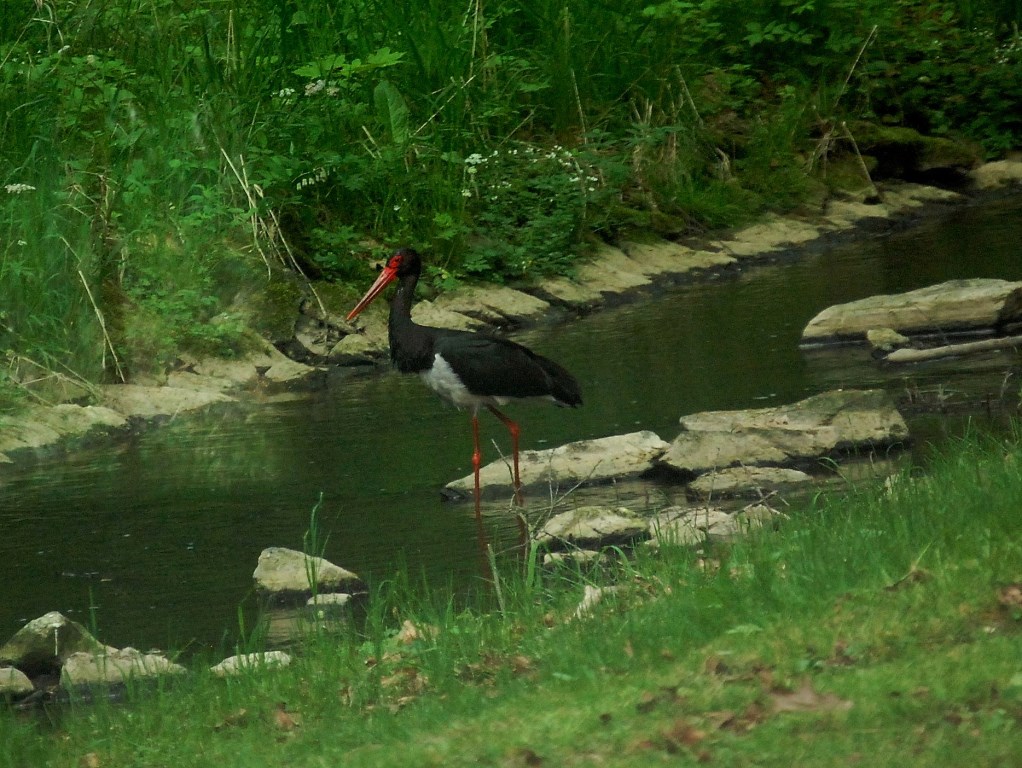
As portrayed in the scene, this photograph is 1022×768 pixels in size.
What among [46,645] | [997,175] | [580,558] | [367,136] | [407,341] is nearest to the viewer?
[46,645]

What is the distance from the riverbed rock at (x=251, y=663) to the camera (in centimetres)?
583

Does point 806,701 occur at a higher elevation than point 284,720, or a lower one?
higher

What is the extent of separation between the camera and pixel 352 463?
33.8 feet

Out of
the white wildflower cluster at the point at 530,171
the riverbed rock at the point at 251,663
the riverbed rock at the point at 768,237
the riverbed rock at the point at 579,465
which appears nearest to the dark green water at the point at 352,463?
the riverbed rock at the point at 251,663

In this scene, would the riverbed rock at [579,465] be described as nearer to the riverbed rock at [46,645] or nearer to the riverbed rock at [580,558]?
the riverbed rock at [580,558]

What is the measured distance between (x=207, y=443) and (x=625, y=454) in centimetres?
330

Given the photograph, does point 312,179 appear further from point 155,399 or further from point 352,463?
point 352,463

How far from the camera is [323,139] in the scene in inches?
609

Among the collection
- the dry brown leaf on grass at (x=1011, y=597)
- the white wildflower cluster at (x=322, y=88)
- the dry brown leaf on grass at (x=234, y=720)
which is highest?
the white wildflower cluster at (x=322, y=88)

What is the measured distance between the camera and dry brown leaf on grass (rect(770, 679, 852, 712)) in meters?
4.33

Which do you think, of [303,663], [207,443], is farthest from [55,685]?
[207,443]

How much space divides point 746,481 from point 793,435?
617 mm

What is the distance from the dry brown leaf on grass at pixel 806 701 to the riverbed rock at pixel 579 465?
4.65m

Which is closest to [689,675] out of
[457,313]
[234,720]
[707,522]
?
[234,720]
